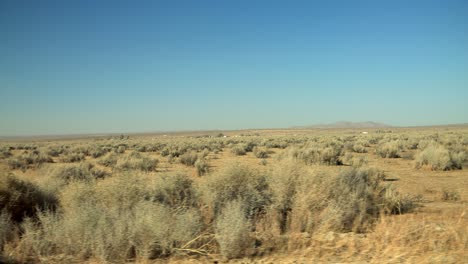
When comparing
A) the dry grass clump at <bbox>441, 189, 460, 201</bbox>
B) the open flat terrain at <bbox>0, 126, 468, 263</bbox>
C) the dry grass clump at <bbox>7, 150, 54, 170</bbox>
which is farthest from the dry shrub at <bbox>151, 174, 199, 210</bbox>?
the dry grass clump at <bbox>7, 150, 54, 170</bbox>

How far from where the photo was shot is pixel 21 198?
8.45 metres

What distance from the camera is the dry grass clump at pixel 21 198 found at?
813 centimetres

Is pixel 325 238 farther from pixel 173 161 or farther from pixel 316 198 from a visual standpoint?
pixel 173 161

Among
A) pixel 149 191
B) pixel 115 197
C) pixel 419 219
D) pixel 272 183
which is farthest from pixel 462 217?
pixel 115 197

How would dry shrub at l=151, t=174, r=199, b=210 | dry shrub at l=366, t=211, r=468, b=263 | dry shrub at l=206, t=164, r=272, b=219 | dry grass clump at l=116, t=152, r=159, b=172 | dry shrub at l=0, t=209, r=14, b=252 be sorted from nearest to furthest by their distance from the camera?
dry shrub at l=366, t=211, r=468, b=263 → dry shrub at l=0, t=209, r=14, b=252 → dry shrub at l=206, t=164, r=272, b=219 → dry shrub at l=151, t=174, r=199, b=210 → dry grass clump at l=116, t=152, r=159, b=172

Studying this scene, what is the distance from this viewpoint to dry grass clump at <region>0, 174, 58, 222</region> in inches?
320

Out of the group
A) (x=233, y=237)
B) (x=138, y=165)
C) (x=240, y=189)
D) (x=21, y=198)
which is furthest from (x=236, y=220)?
(x=138, y=165)

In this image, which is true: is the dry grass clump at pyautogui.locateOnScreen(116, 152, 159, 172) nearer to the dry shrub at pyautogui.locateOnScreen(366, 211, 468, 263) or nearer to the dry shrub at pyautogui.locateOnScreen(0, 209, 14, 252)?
the dry shrub at pyautogui.locateOnScreen(0, 209, 14, 252)

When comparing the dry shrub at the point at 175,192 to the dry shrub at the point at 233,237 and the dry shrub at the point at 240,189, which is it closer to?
the dry shrub at the point at 240,189

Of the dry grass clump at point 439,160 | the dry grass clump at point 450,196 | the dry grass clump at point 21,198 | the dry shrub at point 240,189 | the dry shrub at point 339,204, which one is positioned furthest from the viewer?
the dry grass clump at point 439,160

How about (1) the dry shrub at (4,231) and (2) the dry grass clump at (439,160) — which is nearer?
(1) the dry shrub at (4,231)

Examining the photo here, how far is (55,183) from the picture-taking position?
32.7 ft

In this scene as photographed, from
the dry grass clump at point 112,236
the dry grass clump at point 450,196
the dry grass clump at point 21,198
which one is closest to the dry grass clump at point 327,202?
the dry grass clump at point 450,196

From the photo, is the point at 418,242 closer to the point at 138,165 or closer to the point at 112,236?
the point at 112,236
